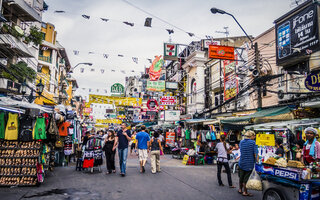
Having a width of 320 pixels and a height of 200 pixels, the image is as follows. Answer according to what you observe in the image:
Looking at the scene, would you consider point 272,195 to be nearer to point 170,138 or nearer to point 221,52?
point 221,52

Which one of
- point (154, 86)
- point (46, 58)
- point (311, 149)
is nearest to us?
point (311, 149)

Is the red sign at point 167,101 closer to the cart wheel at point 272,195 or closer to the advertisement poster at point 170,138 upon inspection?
the advertisement poster at point 170,138

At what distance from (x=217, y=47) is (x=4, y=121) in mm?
11199

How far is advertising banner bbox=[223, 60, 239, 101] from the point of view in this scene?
68.7ft

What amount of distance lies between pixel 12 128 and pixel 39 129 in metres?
0.78

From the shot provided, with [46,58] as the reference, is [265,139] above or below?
below

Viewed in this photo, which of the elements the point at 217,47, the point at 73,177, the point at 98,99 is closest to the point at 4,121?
the point at 73,177

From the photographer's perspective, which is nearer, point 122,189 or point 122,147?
point 122,189

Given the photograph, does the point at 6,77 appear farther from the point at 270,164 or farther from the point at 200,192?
the point at 270,164

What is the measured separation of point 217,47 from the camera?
1434cm

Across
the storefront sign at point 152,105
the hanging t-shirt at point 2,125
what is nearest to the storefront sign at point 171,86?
the storefront sign at point 152,105

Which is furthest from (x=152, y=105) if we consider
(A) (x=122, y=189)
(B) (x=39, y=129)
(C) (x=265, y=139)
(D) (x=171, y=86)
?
(A) (x=122, y=189)

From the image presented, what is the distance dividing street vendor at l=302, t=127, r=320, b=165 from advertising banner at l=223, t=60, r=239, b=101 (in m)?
14.4

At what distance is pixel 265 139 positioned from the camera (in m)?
10.5
